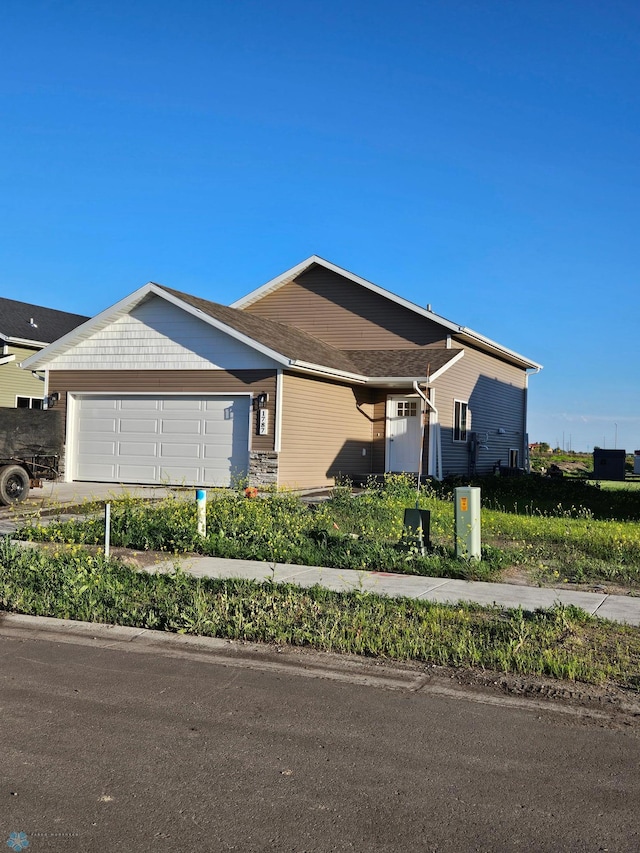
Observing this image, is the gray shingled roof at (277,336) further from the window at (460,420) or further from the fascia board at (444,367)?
the window at (460,420)

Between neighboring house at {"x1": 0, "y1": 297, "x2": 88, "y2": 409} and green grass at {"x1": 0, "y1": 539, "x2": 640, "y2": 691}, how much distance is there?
65.9ft

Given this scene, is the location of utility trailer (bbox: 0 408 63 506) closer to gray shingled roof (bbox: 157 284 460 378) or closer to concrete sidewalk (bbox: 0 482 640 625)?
gray shingled roof (bbox: 157 284 460 378)

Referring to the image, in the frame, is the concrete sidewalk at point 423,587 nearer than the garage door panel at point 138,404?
Yes

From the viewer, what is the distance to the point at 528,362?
108 ft

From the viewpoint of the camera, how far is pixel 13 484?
17094 mm

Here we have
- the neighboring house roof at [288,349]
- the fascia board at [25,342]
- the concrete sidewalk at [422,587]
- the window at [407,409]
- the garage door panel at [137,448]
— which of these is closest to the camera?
the concrete sidewalk at [422,587]

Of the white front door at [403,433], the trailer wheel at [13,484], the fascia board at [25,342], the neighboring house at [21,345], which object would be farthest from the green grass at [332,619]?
the fascia board at [25,342]

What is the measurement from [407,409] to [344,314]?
13.3 ft

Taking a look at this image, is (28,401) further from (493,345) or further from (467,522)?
(467,522)

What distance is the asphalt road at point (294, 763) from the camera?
3795 millimetres

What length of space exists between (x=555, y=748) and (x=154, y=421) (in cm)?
1806

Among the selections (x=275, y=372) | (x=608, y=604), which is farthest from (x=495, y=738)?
(x=275, y=372)

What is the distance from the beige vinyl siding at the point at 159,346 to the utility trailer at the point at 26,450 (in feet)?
12.9

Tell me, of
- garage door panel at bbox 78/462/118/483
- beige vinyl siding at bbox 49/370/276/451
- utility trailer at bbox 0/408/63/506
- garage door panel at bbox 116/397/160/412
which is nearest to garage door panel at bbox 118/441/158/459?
garage door panel at bbox 78/462/118/483
